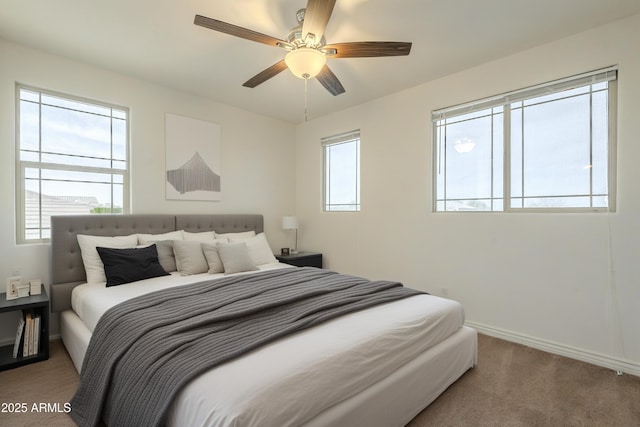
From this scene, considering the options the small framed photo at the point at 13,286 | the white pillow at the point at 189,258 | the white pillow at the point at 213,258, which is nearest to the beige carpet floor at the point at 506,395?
the small framed photo at the point at 13,286

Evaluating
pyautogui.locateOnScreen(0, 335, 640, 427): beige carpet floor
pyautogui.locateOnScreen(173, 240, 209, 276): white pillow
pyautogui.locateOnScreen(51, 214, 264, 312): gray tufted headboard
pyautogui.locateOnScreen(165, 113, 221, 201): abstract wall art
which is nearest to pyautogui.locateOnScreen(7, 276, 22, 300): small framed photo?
pyautogui.locateOnScreen(51, 214, 264, 312): gray tufted headboard

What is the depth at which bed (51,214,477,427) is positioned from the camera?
44.3 inches

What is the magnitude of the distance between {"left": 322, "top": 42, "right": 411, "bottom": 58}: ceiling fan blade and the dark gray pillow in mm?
2365

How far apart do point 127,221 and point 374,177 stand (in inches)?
115

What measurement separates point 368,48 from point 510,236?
2159mm

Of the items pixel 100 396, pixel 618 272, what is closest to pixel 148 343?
pixel 100 396

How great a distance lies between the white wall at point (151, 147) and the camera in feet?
8.68

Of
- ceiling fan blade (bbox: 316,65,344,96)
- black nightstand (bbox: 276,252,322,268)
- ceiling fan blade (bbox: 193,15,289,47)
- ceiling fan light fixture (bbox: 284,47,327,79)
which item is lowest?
black nightstand (bbox: 276,252,322,268)

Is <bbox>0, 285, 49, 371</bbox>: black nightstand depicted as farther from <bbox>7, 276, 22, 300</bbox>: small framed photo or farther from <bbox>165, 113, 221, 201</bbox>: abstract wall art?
<bbox>165, 113, 221, 201</bbox>: abstract wall art

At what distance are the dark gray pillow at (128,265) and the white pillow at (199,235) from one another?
577mm

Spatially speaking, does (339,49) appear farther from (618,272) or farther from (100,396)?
(618,272)

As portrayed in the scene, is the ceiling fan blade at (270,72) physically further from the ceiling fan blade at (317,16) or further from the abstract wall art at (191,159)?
the abstract wall art at (191,159)

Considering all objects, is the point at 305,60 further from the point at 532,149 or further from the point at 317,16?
the point at 532,149

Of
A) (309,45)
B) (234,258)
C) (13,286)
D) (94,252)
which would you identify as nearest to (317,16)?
(309,45)
